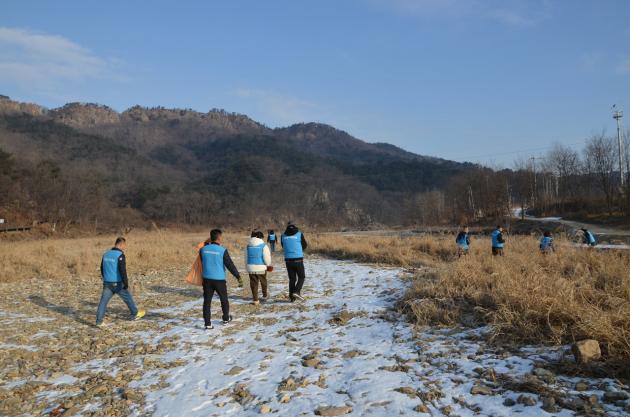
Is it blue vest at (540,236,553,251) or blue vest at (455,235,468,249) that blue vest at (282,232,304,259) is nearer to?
blue vest at (455,235,468,249)

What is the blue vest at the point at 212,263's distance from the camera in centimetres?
754

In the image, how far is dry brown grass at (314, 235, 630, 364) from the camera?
480 centimetres

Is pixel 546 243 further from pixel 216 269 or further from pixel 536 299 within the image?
pixel 216 269

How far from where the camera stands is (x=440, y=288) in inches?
298

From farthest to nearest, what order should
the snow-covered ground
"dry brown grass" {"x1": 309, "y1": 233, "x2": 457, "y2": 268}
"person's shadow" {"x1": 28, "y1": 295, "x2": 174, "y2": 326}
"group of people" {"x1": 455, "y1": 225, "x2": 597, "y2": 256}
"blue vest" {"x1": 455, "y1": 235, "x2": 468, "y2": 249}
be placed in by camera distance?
1. "dry brown grass" {"x1": 309, "y1": 233, "x2": 457, "y2": 268}
2. "blue vest" {"x1": 455, "y1": 235, "x2": 468, "y2": 249}
3. "group of people" {"x1": 455, "y1": 225, "x2": 597, "y2": 256}
4. "person's shadow" {"x1": 28, "y1": 295, "x2": 174, "y2": 326}
5. the snow-covered ground

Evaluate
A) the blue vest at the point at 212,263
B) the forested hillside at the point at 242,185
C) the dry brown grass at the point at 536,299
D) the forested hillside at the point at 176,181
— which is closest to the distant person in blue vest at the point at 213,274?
the blue vest at the point at 212,263

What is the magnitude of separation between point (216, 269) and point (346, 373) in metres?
3.54

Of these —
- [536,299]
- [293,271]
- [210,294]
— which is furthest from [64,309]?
[536,299]

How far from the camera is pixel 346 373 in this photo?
4.86 meters

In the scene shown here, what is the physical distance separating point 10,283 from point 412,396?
13371 mm

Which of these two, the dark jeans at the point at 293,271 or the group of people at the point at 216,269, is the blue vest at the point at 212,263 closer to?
the group of people at the point at 216,269

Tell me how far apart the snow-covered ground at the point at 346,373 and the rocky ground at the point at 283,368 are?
0.02 m

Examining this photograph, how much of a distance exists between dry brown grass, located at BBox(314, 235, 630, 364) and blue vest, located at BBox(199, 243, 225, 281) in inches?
134

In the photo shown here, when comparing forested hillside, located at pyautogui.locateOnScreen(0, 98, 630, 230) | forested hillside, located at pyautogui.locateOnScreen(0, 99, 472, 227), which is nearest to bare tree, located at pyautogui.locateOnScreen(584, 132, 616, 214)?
forested hillside, located at pyautogui.locateOnScreen(0, 98, 630, 230)
